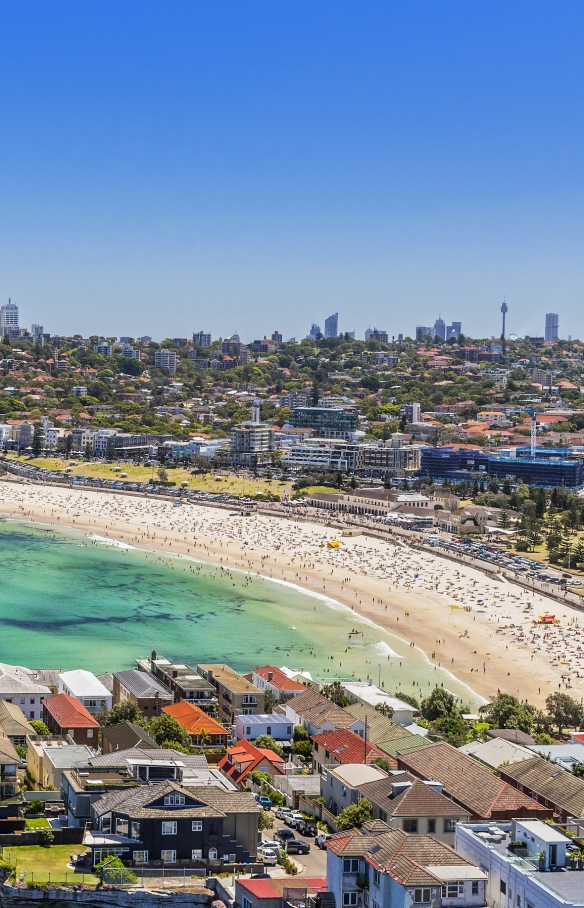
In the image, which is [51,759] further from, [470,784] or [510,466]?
[510,466]

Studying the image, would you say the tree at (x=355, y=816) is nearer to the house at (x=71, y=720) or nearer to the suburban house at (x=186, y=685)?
the house at (x=71, y=720)

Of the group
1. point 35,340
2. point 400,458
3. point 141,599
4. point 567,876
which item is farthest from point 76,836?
point 35,340

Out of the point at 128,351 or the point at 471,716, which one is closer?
the point at 471,716

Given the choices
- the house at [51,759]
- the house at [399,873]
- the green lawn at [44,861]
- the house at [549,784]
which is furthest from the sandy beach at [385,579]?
the green lawn at [44,861]

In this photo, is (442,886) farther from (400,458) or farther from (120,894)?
(400,458)

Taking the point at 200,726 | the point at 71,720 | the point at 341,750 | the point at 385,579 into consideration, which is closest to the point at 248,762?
the point at 341,750

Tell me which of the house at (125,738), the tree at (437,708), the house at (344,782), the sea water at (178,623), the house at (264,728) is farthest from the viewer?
the sea water at (178,623)

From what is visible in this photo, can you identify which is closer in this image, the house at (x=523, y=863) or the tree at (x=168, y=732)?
the house at (x=523, y=863)
